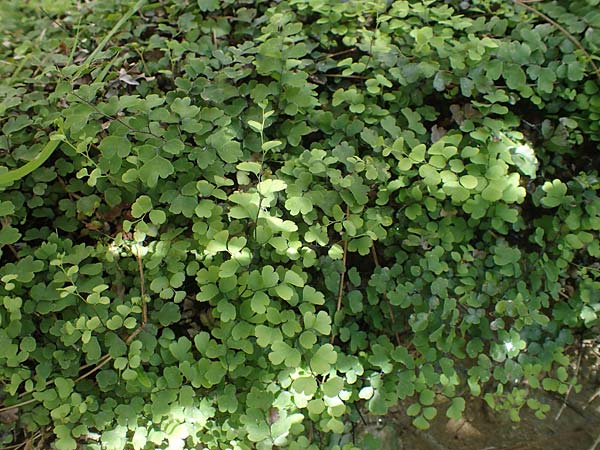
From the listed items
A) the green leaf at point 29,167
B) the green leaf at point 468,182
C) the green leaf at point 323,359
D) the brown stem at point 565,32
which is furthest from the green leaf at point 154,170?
the brown stem at point 565,32

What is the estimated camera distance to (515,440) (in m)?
2.55

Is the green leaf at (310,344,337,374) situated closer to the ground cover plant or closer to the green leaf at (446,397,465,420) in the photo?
the ground cover plant

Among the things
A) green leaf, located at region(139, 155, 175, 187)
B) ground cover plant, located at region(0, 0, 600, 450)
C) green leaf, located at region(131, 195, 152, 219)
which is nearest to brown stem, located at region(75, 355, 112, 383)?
ground cover plant, located at region(0, 0, 600, 450)

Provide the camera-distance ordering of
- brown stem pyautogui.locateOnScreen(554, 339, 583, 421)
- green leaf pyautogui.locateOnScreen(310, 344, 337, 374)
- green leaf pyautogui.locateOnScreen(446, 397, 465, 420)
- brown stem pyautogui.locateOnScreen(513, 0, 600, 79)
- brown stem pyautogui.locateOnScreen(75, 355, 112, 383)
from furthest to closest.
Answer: brown stem pyautogui.locateOnScreen(554, 339, 583, 421)
brown stem pyautogui.locateOnScreen(513, 0, 600, 79)
green leaf pyautogui.locateOnScreen(446, 397, 465, 420)
brown stem pyautogui.locateOnScreen(75, 355, 112, 383)
green leaf pyautogui.locateOnScreen(310, 344, 337, 374)

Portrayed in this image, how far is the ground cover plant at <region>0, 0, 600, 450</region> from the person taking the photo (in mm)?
1896

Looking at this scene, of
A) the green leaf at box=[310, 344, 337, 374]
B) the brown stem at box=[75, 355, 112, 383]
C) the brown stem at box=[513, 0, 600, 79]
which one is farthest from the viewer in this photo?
the brown stem at box=[513, 0, 600, 79]

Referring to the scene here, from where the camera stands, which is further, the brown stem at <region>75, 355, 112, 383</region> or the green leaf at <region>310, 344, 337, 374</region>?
the brown stem at <region>75, 355, 112, 383</region>

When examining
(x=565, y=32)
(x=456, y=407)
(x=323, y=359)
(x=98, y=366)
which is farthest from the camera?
(x=565, y=32)

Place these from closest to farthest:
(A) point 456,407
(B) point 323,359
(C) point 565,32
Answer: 1. (B) point 323,359
2. (A) point 456,407
3. (C) point 565,32

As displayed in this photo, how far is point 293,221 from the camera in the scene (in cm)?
206

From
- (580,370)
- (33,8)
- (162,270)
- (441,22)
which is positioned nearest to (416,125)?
(441,22)

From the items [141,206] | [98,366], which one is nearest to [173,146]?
[141,206]

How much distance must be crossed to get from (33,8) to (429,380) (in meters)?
2.59

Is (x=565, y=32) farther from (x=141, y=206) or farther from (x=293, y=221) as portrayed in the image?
(x=141, y=206)
